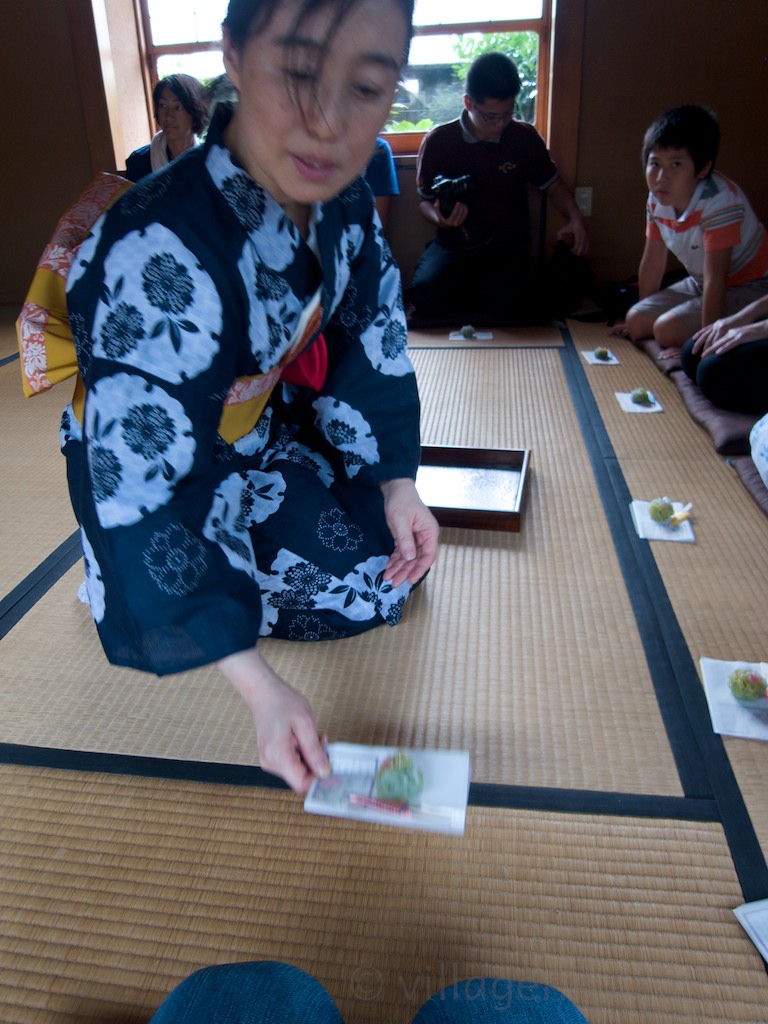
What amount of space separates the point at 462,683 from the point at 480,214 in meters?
3.33

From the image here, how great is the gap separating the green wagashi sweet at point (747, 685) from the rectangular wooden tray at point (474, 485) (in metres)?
0.64

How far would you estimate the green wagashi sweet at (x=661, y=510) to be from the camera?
1.81 metres

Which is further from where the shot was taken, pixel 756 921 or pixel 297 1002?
pixel 756 921

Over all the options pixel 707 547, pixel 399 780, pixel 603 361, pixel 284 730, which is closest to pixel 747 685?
pixel 707 547

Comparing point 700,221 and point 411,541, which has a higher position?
point 700,221

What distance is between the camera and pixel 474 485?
80.2 inches

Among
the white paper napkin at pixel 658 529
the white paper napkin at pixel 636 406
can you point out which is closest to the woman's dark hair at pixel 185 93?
the white paper napkin at pixel 636 406

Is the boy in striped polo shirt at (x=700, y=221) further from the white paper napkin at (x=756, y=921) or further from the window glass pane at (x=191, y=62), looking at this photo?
the window glass pane at (x=191, y=62)

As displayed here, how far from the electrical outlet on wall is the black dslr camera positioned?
701mm

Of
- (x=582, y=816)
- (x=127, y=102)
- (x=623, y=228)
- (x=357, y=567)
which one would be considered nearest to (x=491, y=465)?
(x=357, y=567)

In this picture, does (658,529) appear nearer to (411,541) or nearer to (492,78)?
(411,541)

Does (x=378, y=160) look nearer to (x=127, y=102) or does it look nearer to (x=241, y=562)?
(x=127, y=102)

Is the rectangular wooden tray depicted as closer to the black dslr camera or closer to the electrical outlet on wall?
the black dslr camera

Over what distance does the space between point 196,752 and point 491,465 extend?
3.94 feet
